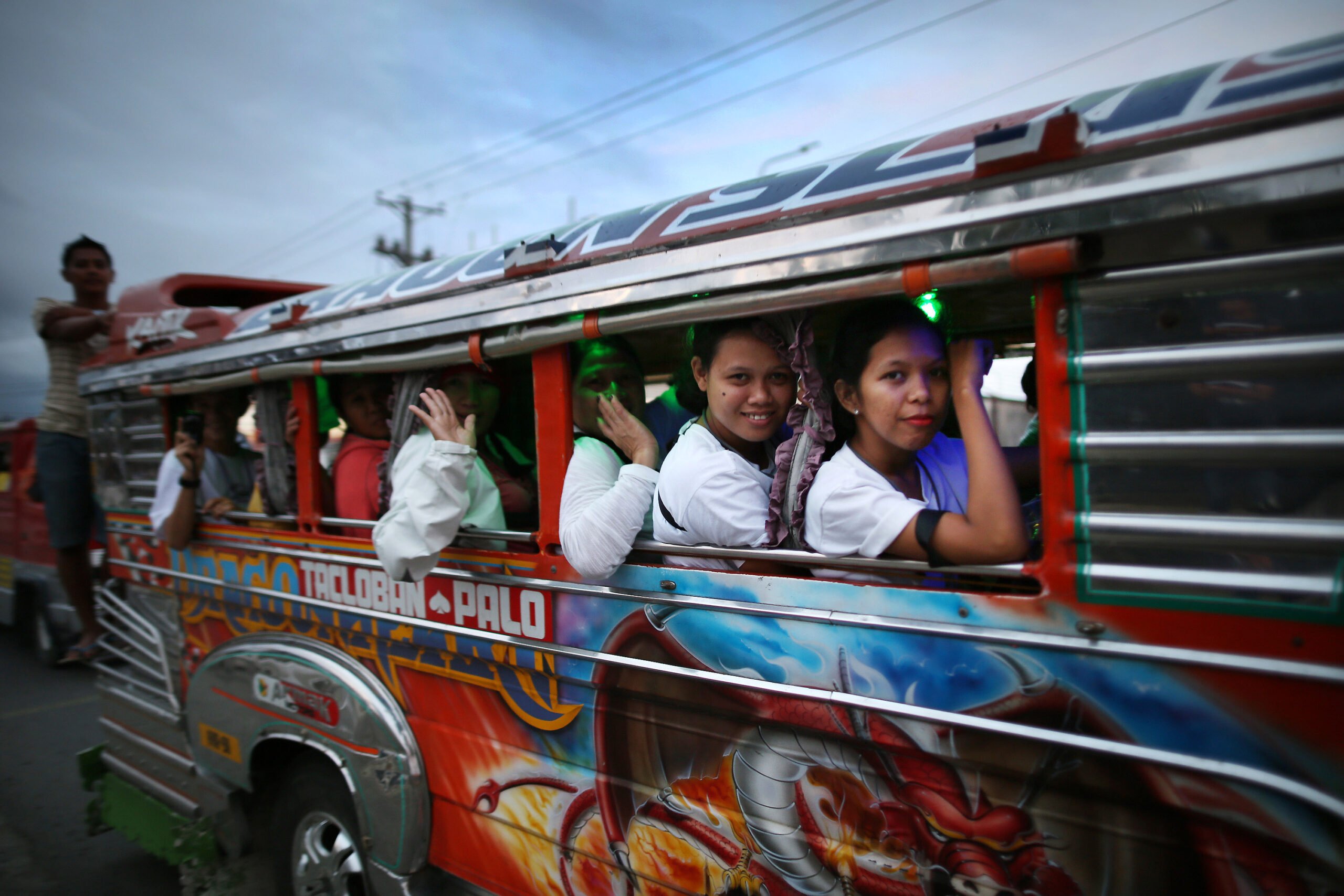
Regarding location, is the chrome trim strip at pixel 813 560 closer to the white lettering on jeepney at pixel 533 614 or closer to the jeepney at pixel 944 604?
the jeepney at pixel 944 604

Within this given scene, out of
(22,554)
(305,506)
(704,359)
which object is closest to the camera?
(704,359)

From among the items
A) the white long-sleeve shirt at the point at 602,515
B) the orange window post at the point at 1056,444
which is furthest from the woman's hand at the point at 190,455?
the orange window post at the point at 1056,444

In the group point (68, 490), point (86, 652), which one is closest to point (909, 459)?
point (68, 490)

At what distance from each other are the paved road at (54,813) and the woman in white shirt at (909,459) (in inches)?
160

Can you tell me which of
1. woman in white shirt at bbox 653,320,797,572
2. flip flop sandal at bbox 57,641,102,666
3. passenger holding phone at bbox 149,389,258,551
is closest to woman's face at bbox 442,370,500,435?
woman in white shirt at bbox 653,320,797,572

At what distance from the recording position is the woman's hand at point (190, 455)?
10.8 ft

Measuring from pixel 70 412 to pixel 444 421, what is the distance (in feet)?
15.4

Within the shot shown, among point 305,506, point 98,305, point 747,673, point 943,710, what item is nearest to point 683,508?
point 747,673

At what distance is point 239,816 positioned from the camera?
3.16 m

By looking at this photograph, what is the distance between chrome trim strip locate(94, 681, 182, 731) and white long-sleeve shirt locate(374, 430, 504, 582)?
86.0 inches

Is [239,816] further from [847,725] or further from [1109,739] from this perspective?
[1109,739]

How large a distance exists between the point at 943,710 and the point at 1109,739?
28 centimetres

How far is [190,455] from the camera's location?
10.9 ft

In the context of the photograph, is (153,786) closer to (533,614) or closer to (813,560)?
(533,614)
